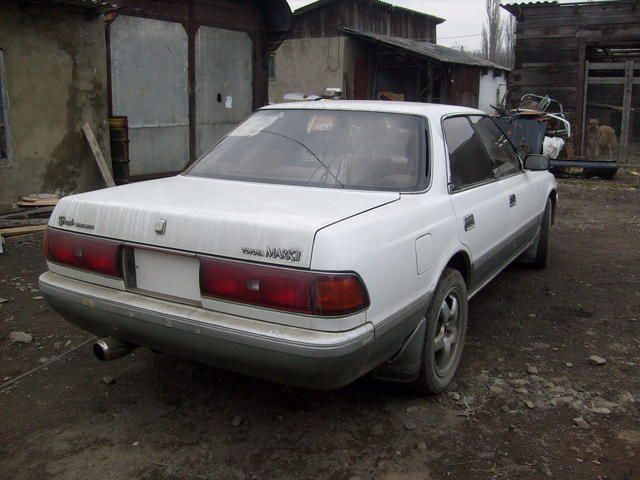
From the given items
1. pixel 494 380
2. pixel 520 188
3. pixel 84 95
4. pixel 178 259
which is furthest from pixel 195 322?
pixel 84 95

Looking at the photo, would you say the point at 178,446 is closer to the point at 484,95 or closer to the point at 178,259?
the point at 178,259

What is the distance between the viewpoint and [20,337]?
4.12 metres

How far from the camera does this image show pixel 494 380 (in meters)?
3.65

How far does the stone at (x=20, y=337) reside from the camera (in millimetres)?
4105

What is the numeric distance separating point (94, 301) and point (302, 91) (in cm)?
2068

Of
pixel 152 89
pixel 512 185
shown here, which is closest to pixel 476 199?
pixel 512 185

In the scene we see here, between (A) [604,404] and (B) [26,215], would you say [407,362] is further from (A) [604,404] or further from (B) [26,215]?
(B) [26,215]

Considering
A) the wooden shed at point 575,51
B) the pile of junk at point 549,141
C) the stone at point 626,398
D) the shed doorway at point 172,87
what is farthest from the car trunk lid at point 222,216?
the wooden shed at point 575,51

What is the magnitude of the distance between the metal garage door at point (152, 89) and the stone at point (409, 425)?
7734 mm

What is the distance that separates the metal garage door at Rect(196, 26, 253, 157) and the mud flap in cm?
852

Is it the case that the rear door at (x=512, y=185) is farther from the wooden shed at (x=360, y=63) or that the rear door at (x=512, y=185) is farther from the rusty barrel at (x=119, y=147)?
the wooden shed at (x=360, y=63)

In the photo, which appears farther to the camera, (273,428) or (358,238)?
(273,428)

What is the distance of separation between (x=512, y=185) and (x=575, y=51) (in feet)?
38.2

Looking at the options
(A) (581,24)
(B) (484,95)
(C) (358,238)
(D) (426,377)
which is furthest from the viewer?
(B) (484,95)
